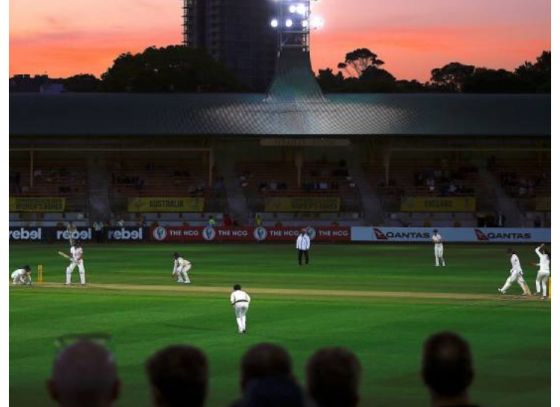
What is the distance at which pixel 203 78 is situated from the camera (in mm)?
148125

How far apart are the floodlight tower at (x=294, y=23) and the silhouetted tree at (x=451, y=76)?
70313 mm

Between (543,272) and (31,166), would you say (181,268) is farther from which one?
(31,166)

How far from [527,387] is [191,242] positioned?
2108 inches

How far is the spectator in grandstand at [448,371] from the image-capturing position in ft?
21.4

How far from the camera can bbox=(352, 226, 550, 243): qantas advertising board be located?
7300cm

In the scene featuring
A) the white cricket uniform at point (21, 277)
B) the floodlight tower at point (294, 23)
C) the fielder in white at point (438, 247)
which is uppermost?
the floodlight tower at point (294, 23)

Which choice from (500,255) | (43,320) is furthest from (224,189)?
(43,320)

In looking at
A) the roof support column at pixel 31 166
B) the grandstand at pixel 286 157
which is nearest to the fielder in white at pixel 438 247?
the grandstand at pixel 286 157

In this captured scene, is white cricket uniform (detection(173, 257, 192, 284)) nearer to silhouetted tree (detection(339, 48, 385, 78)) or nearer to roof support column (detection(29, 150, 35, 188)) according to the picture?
roof support column (detection(29, 150, 35, 188))

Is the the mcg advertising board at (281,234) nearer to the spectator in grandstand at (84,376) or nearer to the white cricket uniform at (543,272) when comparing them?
the white cricket uniform at (543,272)

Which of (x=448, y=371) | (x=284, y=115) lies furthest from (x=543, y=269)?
(x=284, y=115)

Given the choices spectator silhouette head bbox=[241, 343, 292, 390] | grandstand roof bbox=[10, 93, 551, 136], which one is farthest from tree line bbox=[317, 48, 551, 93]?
spectator silhouette head bbox=[241, 343, 292, 390]

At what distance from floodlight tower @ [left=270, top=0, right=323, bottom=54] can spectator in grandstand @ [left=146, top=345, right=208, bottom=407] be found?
73.6 metres

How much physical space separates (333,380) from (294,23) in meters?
78.6
